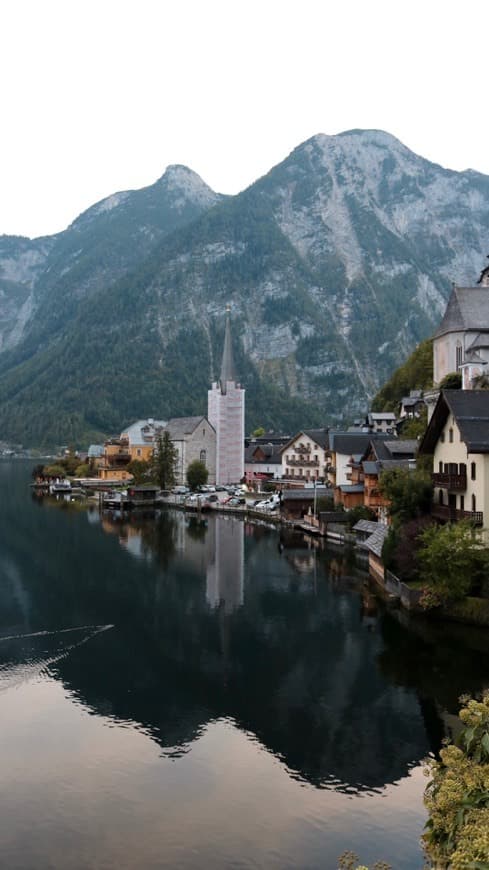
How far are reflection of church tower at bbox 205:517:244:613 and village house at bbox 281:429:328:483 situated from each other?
939 inches

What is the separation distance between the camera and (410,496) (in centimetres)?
4297

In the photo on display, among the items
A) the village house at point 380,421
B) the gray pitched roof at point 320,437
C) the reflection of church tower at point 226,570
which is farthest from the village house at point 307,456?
the reflection of church tower at point 226,570

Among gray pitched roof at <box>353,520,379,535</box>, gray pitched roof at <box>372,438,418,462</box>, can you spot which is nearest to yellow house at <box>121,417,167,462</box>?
gray pitched roof at <box>372,438,418,462</box>

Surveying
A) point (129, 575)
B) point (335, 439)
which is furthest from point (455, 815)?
point (335, 439)

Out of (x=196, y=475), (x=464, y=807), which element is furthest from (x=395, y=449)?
(x=464, y=807)

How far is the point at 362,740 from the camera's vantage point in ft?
75.8

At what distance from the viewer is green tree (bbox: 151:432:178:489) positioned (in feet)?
351

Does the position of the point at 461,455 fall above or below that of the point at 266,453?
below

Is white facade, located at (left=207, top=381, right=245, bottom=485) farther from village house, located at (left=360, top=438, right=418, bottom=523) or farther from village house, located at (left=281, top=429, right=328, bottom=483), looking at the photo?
village house, located at (left=360, top=438, right=418, bottom=523)

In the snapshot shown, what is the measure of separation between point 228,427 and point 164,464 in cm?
1711

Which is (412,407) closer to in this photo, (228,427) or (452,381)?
(452,381)

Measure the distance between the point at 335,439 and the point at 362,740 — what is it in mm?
60357

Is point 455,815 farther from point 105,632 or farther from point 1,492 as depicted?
point 1,492

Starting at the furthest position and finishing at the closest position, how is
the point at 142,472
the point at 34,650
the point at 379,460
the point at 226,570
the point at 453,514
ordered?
1. the point at 142,472
2. the point at 379,460
3. the point at 226,570
4. the point at 453,514
5. the point at 34,650
